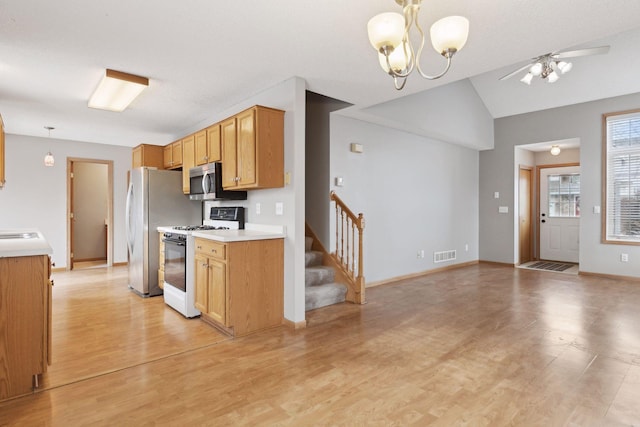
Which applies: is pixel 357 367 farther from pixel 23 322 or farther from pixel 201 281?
pixel 23 322

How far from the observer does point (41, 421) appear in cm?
194

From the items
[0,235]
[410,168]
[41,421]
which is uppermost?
[410,168]

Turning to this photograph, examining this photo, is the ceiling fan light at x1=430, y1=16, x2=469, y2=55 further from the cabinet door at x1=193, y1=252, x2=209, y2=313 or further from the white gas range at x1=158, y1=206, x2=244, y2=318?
the white gas range at x1=158, y1=206, x2=244, y2=318

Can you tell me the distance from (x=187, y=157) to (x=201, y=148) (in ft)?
1.55

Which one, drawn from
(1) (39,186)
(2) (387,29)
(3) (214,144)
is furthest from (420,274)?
(1) (39,186)

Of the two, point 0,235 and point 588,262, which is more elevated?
point 0,235

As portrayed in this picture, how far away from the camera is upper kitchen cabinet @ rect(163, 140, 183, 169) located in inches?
200

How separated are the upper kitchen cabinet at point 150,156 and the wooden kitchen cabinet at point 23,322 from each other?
340 cm

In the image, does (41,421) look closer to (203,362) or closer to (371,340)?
(203,362)

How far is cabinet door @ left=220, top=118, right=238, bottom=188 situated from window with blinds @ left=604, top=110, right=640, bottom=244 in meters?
6.16

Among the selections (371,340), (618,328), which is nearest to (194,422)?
(371,340)

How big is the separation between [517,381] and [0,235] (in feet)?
15.6

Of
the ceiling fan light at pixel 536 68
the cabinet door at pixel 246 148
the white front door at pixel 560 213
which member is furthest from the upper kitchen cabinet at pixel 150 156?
the white front door at pixel 560 213

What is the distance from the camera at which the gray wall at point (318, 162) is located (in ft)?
15.4
